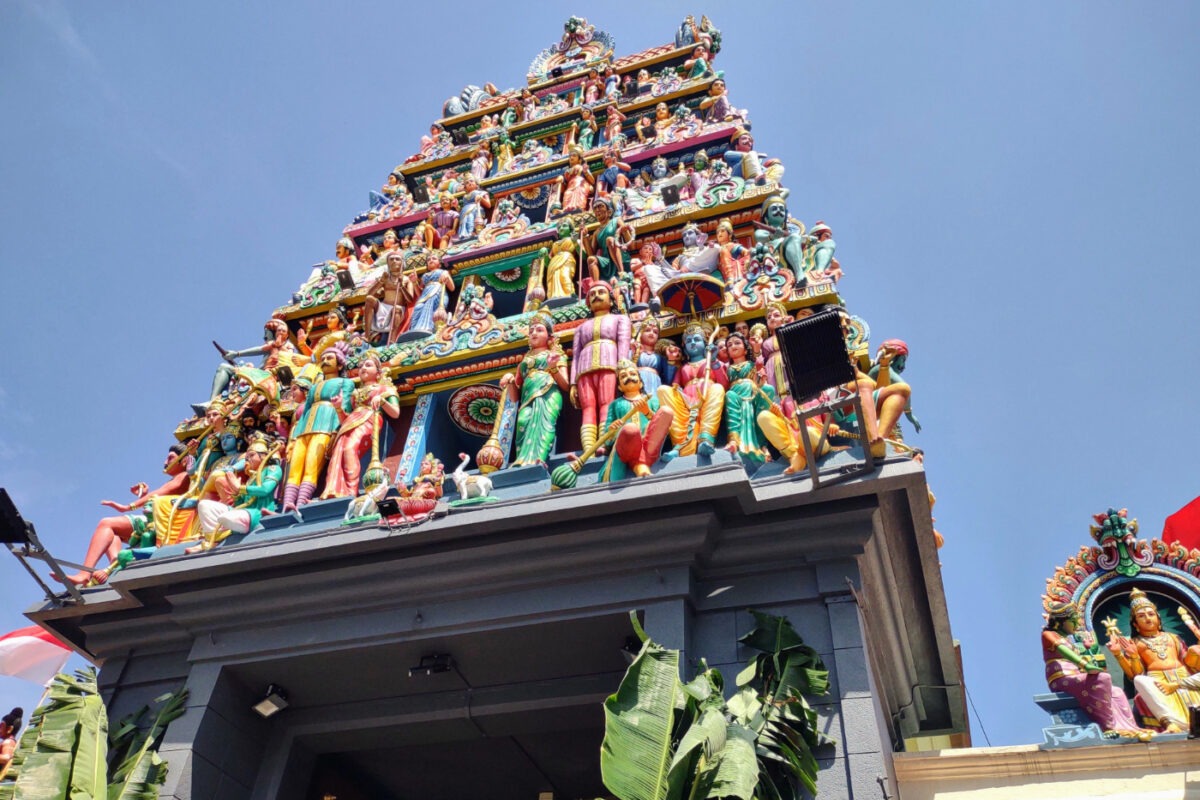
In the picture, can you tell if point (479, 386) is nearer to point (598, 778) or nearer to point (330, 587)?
point (330, 587)

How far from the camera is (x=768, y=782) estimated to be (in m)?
7.20

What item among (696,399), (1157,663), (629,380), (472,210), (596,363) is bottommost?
(1157,663)

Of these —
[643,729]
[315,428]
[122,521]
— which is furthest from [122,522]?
[643,729]

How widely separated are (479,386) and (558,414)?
2.12 meters

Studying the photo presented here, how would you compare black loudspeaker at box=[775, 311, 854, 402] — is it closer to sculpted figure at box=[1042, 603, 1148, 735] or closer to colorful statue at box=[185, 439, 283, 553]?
sculpted figure at box=[1042, 603, 1148, 735]

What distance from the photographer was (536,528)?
30.3ft

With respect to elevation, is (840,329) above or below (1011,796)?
above

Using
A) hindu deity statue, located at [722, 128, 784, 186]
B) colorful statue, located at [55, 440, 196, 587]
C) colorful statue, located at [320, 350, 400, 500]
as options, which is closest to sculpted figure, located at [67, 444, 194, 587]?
colorful statue, located at [55, 440, 196, 587]

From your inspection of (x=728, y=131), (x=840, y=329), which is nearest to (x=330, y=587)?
(x=840, y=329)

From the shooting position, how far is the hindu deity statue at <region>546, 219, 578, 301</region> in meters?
13.9

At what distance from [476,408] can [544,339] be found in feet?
6.42

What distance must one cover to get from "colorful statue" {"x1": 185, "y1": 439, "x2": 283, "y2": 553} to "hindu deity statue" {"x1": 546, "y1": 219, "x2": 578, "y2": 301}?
4368 millimetres

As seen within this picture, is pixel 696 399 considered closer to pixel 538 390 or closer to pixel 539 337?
pixel 538 390

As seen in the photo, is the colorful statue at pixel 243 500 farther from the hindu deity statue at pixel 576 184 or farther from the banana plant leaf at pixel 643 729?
the hindu deity statue at pixel 576 184
